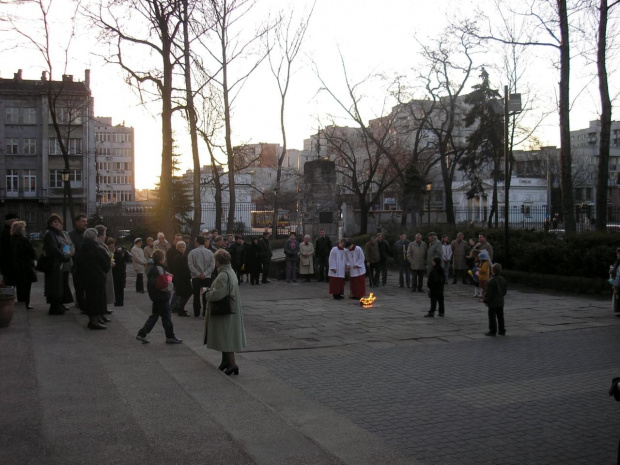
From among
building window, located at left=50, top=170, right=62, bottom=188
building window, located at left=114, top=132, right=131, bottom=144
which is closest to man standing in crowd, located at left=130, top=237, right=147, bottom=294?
building window, located at left=50, top=170, right=62, bottom=188

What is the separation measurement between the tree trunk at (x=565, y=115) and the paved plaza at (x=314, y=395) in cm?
1105

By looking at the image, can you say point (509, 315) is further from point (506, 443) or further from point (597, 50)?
point (597, 50)

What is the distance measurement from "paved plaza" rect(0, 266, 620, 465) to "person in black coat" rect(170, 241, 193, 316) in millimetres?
650

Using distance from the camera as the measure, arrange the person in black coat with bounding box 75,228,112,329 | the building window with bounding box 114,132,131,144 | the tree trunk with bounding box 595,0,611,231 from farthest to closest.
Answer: the building window with bounding box 114,132,131,144, the tree trunk with bounding box 595,0,611,231, the person in black coat with bounding box 75,228,112,329

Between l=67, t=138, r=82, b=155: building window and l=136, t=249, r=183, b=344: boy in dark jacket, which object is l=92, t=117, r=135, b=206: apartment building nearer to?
l=67, t=138, r=82, b=155: building window

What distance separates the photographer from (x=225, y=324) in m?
7.98

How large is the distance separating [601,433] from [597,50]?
62.1 feet

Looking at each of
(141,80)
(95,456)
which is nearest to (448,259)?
(141,80)

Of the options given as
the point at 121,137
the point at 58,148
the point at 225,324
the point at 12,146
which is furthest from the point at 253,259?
the point at 121,137

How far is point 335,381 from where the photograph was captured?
8023 millimetres

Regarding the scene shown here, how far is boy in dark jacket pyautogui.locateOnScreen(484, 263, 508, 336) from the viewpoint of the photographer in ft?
37.2

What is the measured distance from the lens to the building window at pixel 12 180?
57.5m

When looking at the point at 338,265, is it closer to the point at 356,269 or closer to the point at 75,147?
the point at 356,269

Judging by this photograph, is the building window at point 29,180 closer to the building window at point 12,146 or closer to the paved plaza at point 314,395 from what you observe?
the building window at point 12,146
